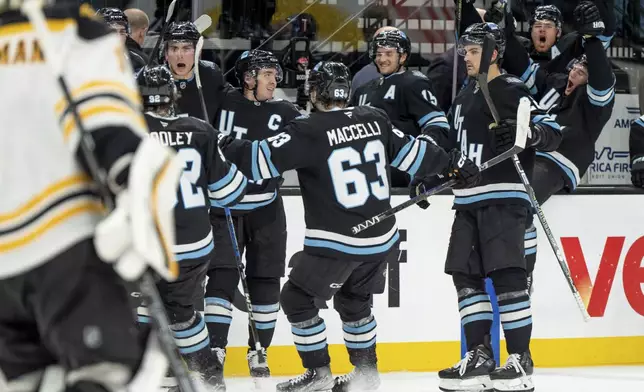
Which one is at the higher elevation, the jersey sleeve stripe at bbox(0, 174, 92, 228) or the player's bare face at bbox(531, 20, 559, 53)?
the jersey sleeve stripe at bbox(0, 174, 92, 228)

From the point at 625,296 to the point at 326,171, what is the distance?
5.78 ft

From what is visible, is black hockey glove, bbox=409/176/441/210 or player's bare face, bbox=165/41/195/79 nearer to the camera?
black hockey glove, bbox=409/176/441/210

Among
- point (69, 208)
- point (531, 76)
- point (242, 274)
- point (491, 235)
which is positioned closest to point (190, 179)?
point (242, 274)

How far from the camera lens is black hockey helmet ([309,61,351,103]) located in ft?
14.0

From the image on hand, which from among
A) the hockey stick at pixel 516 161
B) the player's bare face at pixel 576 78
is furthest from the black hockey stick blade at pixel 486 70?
the player's bare face at pixel 576 78

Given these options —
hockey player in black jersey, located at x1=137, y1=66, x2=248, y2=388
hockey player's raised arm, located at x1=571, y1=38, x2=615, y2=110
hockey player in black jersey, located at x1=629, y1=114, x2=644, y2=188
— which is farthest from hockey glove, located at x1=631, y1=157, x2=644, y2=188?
hockey player in black jersey, located at x1=137, y1=66, x2=248, y2=388

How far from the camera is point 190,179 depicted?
155 inches

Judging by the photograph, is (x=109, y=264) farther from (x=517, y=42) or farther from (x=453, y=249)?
(x=517, y=42)

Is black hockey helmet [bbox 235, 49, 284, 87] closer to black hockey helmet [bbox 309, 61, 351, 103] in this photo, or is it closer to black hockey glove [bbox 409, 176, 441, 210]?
black hockey helmet [bbox 309, 61, 351, 103]

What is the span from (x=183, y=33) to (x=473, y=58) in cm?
118

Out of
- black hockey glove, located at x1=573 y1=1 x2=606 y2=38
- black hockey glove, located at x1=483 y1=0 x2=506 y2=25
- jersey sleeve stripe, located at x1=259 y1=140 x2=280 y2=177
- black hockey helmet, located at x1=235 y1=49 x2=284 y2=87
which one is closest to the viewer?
jersey sleeve stripe, located at x1=259 y1=140 x2=280 y2=177

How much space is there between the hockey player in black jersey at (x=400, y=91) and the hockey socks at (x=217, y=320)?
114cm

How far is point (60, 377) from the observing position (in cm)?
198

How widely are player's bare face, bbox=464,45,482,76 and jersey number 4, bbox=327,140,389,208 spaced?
53 cm
